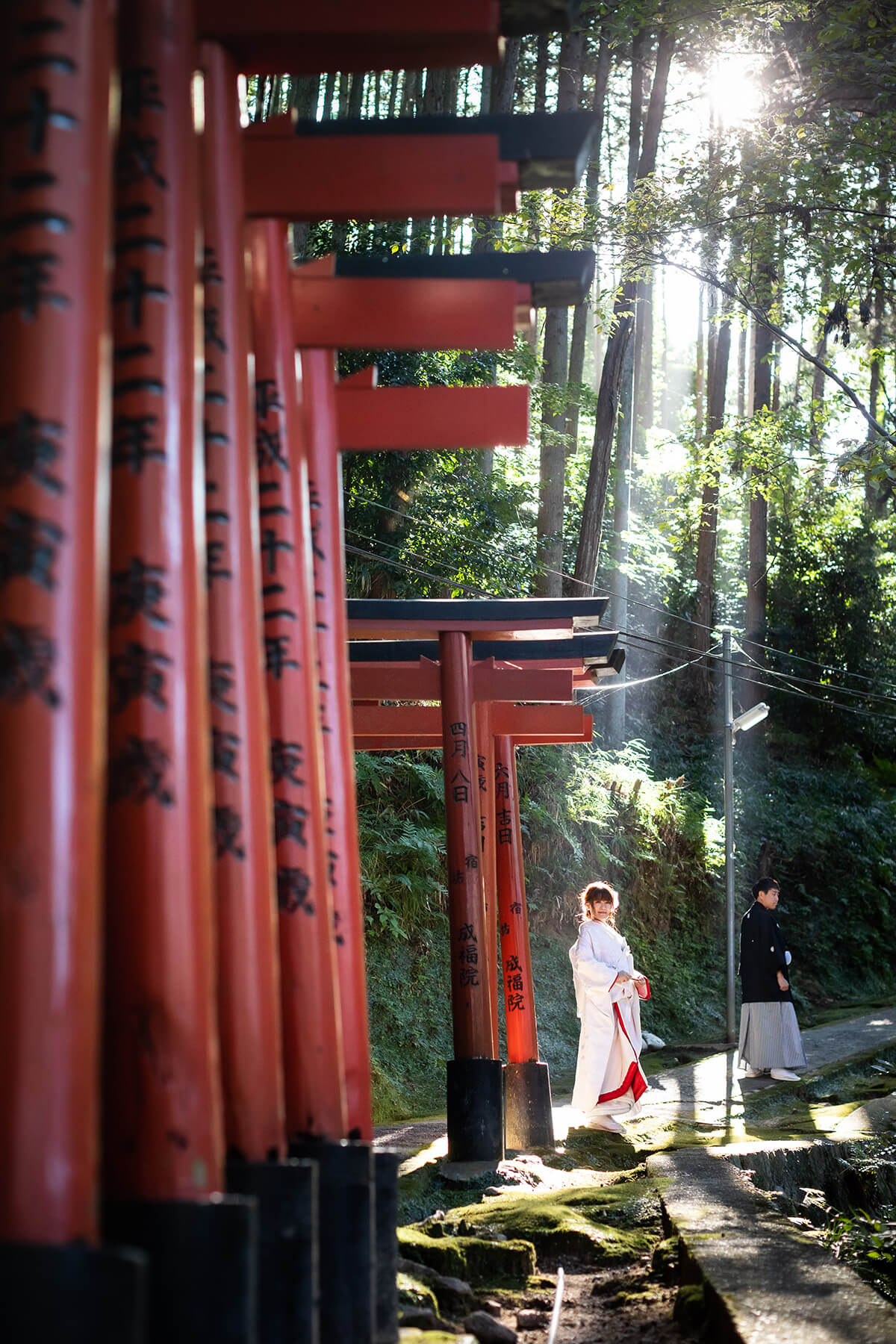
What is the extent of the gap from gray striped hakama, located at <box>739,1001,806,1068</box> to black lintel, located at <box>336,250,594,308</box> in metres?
8.92

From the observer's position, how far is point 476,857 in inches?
301

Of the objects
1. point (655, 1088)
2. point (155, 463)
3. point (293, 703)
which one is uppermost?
point (155, 463)

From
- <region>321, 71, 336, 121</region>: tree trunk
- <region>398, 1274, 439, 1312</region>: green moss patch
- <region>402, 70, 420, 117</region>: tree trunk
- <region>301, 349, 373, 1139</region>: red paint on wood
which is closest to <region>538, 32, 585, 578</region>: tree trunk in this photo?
<region>402, 70, 420, 117</region>: tree trunk

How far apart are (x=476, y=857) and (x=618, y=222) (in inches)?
256

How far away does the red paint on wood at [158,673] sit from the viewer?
2.28 meters

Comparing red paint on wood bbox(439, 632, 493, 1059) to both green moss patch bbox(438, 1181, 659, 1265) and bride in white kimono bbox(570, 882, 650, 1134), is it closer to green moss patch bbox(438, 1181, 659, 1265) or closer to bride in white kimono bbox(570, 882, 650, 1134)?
green moss patch bbox(438, 1181, 659, 1265)

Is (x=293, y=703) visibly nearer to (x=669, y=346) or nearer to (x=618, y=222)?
(x=618, y=222)

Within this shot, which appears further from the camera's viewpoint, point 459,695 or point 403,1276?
point 459,695

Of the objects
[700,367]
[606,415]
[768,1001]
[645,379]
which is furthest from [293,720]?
[645,379]

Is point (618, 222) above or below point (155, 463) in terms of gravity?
above

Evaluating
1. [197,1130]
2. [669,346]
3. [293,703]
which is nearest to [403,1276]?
[293,703]

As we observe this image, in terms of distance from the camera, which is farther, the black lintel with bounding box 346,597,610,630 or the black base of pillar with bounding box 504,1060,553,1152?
the black base of pillar with bounding box 504,1060,553,1152

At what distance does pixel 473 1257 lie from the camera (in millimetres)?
5070

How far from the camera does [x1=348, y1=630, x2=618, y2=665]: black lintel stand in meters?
8.40
